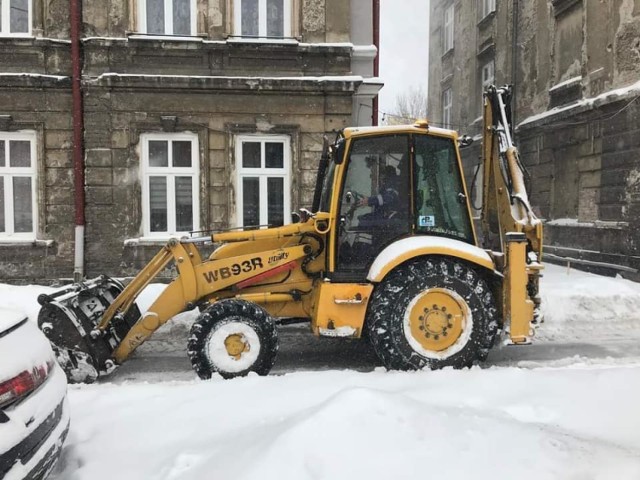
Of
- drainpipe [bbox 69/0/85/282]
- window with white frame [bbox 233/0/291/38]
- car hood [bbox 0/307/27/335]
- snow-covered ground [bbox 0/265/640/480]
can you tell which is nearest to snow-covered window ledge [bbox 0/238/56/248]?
drainpipe [bbox 69/0/85/282]

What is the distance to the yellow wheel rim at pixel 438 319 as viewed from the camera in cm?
470

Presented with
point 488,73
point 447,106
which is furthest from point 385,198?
point 447,106

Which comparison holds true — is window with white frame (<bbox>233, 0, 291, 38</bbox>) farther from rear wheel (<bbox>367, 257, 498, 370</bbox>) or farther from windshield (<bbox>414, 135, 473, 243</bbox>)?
rear wheel (<bbox>367, 257, 498, 370</bbox>)

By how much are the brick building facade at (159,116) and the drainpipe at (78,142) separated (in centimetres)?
11

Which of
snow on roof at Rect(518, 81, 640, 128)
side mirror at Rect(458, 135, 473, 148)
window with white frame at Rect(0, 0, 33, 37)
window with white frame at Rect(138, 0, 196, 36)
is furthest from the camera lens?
snow on roof at Rect(518, 81, 640, 128)

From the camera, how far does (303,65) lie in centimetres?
985

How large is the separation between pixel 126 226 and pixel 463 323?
7.11 m

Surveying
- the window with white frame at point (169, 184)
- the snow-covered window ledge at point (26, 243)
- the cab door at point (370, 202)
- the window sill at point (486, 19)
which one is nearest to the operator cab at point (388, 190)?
the cab door at point (370, 202)

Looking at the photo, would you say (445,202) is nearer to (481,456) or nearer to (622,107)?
(481,456)

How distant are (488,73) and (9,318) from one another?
18.5m

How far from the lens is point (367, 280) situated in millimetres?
4785

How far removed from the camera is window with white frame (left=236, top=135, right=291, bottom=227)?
10016 millimetres

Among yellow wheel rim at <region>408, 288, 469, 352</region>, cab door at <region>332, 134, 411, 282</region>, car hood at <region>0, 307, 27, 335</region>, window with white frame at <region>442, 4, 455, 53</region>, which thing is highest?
window with white frame at <region>442, 4, 455, 53</region>

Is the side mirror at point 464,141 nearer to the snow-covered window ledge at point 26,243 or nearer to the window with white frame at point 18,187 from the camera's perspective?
the snow-covered window ledge at point 26,243
